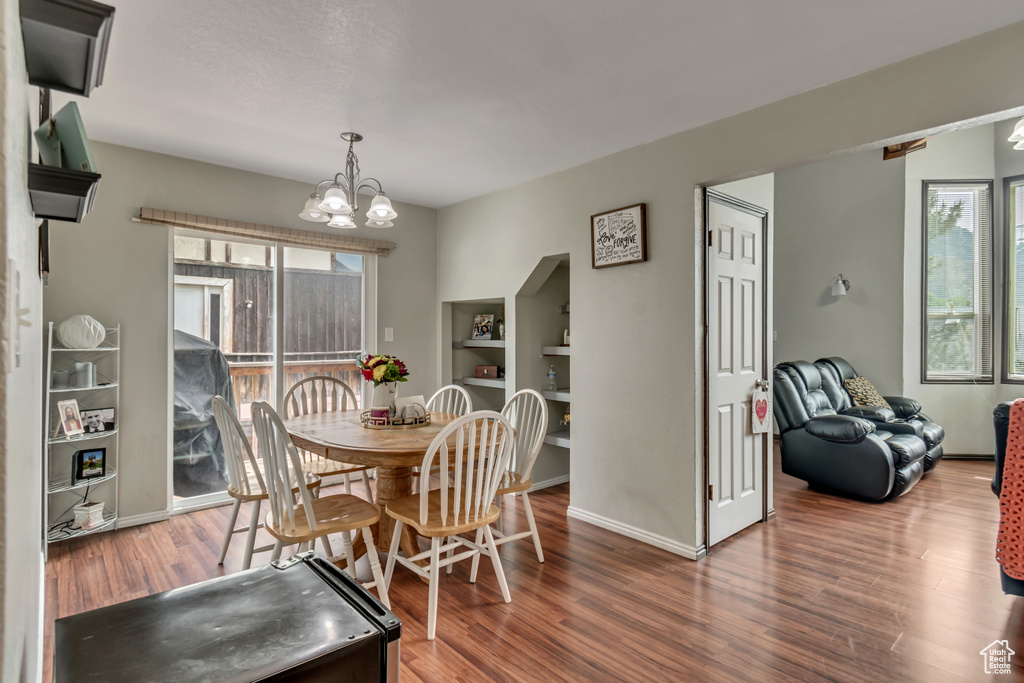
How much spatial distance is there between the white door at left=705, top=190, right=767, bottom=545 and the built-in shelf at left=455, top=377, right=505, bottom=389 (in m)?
1.85

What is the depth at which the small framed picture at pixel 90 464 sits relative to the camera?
3027 millimetres

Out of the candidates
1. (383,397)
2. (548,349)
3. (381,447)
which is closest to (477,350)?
(548,349)

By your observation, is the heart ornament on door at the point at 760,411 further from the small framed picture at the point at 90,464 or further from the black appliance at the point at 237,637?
the small framed picture at the point at 90,464

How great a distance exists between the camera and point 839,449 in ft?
13.0

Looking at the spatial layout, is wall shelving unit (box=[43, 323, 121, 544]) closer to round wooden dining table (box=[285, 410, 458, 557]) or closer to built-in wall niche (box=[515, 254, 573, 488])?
round wooden dining table (box=[285, 410, 458, 557])

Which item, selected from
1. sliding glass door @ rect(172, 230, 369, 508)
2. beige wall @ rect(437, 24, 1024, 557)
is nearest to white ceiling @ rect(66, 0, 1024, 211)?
beige wall @ rect(437, 24, 1024, 557)

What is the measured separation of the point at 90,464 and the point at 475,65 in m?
3.13

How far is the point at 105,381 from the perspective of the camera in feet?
10.6

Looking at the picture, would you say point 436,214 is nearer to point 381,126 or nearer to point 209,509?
point 381,126

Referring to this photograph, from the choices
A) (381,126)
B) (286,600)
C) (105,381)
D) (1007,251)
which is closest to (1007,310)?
(1007,251)

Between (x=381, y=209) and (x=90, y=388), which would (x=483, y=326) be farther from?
(x=90, y=388)

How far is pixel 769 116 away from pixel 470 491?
2.32 meters

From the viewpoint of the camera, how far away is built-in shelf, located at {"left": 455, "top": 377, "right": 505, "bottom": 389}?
14.5 feet

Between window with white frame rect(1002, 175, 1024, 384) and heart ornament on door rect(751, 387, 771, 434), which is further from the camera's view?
window with white frame rect(1002, 175, 1024, 384)
